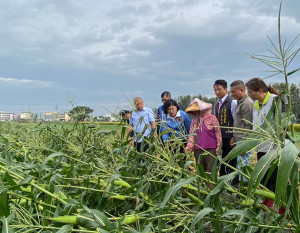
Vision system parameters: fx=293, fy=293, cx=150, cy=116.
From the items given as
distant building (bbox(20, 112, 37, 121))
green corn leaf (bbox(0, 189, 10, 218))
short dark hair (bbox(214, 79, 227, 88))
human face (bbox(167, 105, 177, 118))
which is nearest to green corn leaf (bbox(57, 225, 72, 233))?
Result: green corn leaf (bbox(0, 189, 10, 218))

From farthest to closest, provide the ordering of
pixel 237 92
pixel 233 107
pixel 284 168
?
1. pixel 233 107
2. pixel 237 92
3. pixel 284 168

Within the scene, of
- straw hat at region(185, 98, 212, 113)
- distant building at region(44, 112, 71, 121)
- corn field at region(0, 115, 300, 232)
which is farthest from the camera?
straw hat at region(185, 98, 212, 113)

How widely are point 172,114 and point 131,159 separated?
7.68 feet

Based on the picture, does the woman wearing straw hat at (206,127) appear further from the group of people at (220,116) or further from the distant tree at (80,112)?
the distant tree at (80,112)

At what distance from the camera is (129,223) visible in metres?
1.41

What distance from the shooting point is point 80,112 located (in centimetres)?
304

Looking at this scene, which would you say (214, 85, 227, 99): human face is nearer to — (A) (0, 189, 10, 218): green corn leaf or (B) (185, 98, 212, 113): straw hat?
(B) (185, 98, 212, 113): straw hat

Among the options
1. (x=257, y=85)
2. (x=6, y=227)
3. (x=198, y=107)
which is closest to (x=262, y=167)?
(x=6, y=227)

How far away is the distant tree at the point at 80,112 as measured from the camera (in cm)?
297

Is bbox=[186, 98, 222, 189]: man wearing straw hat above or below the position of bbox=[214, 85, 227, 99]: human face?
below

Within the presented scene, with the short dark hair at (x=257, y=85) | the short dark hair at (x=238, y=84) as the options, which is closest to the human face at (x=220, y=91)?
the short dark hair at (x=238, y=84)

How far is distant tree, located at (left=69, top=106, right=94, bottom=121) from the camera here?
117 inches

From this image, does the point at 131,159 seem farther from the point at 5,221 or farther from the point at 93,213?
the point at 5,221

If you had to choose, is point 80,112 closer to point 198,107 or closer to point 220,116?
point 198,107
